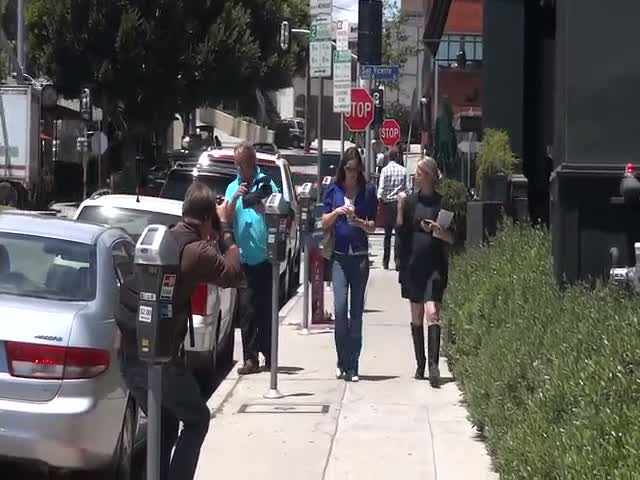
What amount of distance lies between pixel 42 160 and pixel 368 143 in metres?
12.3

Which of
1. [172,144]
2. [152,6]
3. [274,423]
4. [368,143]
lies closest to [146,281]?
[274,423]

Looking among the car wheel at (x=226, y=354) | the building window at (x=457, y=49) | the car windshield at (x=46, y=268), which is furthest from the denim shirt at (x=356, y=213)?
the building window at (x=457, y=49)

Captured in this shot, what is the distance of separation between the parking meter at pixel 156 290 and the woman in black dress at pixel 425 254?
4.80 meters

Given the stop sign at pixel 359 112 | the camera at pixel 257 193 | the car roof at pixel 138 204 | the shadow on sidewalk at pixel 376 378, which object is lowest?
the shadow on sidewalk at pixel 376 378

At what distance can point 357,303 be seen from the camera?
412 inches

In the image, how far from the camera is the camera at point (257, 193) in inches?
422

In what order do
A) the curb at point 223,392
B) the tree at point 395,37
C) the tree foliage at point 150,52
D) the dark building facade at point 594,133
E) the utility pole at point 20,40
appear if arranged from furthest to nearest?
1. the tree at point 395,37
2. the tree foliage at point 150,52
3. the utility pole at point 20,40
4. the curb at point 223,392
5. the dark building facade at point 594,133

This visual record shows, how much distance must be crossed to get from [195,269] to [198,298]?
4.14 metres

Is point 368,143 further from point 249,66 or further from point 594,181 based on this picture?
point 594,181

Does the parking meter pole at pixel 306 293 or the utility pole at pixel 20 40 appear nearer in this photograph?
the parking meter pole at pixel 306 293

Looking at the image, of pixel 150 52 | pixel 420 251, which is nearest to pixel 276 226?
pixel 420 251

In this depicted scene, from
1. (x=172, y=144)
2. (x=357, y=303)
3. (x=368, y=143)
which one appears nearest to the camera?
(x=357, y=303)

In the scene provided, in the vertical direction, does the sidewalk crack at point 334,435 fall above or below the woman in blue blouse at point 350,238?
below

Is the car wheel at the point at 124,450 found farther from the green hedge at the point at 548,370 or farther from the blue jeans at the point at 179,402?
the green hedge at the point at 548,370
